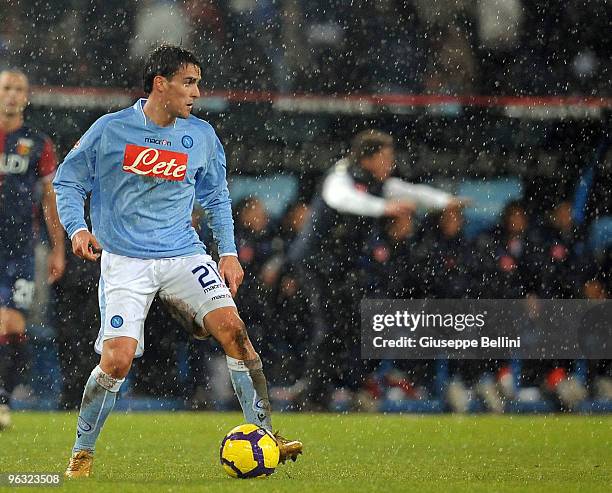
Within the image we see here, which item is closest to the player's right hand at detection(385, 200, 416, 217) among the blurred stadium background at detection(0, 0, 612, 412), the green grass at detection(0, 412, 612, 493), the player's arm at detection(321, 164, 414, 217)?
the player's arm at detection(321, 164, 414, 217)

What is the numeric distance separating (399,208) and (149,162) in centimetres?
385

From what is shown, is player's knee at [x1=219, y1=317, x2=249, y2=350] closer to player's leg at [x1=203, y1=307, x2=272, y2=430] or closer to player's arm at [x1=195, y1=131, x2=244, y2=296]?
player's leg at [x1=203, y1=307, x2=272, y2=430]

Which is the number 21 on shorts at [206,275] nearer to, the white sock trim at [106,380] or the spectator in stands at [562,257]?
the white sock trim at [106,380]

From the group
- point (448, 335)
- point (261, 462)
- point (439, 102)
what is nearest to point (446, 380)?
point (448, 335)

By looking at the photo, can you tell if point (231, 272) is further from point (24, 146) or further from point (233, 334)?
point (24, 146)

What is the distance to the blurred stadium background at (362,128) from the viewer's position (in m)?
8.91

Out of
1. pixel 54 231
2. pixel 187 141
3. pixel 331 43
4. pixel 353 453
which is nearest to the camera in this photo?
pixel 187 141

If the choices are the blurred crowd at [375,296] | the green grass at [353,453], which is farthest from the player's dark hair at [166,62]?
the blurred crowd at [375,296]

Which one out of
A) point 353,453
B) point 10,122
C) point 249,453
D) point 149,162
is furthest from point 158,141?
point 10,122

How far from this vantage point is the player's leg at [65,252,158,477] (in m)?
5.27

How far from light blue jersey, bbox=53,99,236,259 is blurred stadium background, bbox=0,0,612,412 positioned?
3426mm

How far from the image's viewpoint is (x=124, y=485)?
502 cm

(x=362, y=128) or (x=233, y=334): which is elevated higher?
(x=362, y=128)

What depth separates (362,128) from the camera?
929 centimetres
